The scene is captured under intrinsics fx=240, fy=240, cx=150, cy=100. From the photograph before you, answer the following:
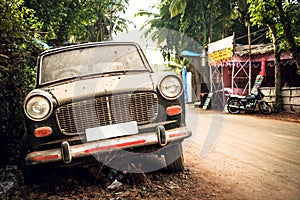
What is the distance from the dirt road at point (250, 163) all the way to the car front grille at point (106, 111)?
1.21 meters

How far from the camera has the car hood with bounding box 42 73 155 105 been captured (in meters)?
2.51

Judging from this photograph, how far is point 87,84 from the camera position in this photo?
2.75 m

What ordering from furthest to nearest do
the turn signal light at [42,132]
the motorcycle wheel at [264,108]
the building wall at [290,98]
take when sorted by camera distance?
the motorcycle wheel at [264,108]
the building wall at [290,98]
the turn signal light at [42,132]

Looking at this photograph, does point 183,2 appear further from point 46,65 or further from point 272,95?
point 46,65

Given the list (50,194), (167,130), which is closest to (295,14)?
(167,130)

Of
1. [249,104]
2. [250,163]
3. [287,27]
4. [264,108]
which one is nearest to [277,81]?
[264,108]

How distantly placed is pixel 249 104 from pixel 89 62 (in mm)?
8043

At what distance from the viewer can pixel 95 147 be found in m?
2.39

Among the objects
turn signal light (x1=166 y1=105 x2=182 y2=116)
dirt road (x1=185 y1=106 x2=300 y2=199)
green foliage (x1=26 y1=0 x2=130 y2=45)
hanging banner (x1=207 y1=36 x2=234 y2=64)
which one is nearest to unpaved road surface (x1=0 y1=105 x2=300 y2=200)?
dirt road (x1=185 y1=106 x2=300 y2=199)

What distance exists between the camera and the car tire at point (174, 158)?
2920 mm

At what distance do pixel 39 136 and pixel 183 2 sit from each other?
44.3ft

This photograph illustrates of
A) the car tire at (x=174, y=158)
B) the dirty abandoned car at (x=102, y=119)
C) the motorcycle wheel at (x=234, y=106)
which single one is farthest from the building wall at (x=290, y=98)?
the dirty abandoned car at (x=102, y=119)

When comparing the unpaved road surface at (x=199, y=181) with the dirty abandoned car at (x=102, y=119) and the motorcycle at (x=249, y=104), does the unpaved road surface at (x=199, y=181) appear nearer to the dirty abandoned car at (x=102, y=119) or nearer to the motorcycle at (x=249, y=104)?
the dirty abandoned car at (x=102, y=119)

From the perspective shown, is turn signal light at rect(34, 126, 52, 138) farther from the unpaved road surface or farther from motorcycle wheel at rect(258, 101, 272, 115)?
motorcycle wheel at rect(258, 101, 272, 115)
